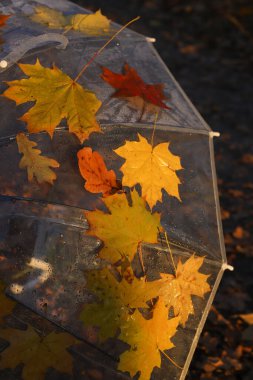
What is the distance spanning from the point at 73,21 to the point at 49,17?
0.12 meters

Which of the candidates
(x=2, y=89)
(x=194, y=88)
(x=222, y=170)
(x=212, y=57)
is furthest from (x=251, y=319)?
(x=212, y=57)

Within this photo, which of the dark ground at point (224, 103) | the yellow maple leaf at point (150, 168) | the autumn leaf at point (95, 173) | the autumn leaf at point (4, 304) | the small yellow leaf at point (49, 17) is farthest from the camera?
the dark ground at point (224, 103)

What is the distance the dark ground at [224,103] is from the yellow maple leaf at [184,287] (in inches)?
37.8

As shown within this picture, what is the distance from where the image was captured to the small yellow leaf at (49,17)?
2679mm

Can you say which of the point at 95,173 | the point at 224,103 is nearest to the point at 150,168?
the point at 95,173

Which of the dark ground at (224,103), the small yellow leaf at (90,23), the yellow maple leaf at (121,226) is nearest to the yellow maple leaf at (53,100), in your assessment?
the yellow maple leaf at (121,226)

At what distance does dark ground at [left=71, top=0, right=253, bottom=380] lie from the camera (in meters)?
3.53

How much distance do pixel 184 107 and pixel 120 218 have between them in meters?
0.77

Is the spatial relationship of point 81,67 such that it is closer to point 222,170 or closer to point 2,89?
point 2,89

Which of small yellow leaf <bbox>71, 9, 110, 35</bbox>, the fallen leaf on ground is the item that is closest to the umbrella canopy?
small yellow leaf <bbox>71, 9, 110, 35</bbox>

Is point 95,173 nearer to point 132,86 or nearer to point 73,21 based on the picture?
point 132,86

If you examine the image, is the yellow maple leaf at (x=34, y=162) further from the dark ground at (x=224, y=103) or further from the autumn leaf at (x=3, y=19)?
the dark ground at (x=224, y=103)

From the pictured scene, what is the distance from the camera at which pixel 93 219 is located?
2266 mm

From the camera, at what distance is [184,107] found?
9.24 ft
